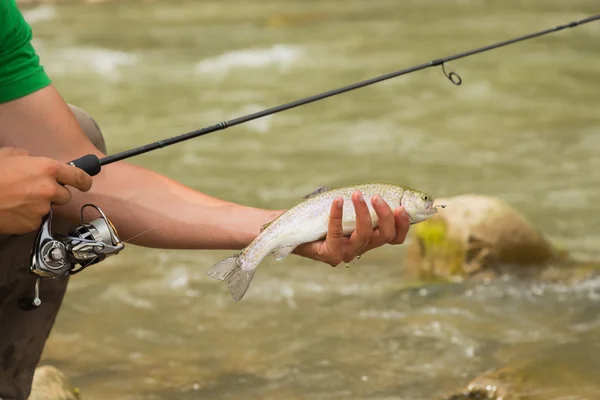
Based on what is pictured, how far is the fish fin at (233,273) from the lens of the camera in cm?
201

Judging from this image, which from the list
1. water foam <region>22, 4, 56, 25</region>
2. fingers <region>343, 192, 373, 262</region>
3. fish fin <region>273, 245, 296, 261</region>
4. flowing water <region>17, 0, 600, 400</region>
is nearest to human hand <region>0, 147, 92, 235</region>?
fish fin <region>273, 245, 296, 261</region>

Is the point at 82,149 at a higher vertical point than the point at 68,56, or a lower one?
higher

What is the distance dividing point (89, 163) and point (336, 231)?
506mm

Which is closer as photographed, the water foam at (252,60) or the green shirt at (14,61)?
the green shirt at (14,61)

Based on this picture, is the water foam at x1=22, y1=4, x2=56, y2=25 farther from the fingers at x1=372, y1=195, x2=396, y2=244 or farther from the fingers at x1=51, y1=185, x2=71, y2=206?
the fingers at x1=372, y1=195, x2=396, y2=244

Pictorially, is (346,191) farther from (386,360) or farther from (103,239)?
(386,360)

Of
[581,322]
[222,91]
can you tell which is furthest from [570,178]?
[222,91]

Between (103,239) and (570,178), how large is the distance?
4970 millimetres

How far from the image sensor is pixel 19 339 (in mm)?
2268

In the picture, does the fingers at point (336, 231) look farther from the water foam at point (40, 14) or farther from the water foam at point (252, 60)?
the water foam at point (40, 14)

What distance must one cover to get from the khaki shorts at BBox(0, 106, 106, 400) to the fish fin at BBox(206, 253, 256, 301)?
1.33 feet

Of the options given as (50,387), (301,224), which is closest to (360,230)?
(301,224)

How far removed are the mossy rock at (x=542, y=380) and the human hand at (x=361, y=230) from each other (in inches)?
52.0

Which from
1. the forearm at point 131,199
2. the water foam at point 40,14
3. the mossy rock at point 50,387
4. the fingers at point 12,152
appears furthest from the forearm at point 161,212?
the water foam at point 40,14
